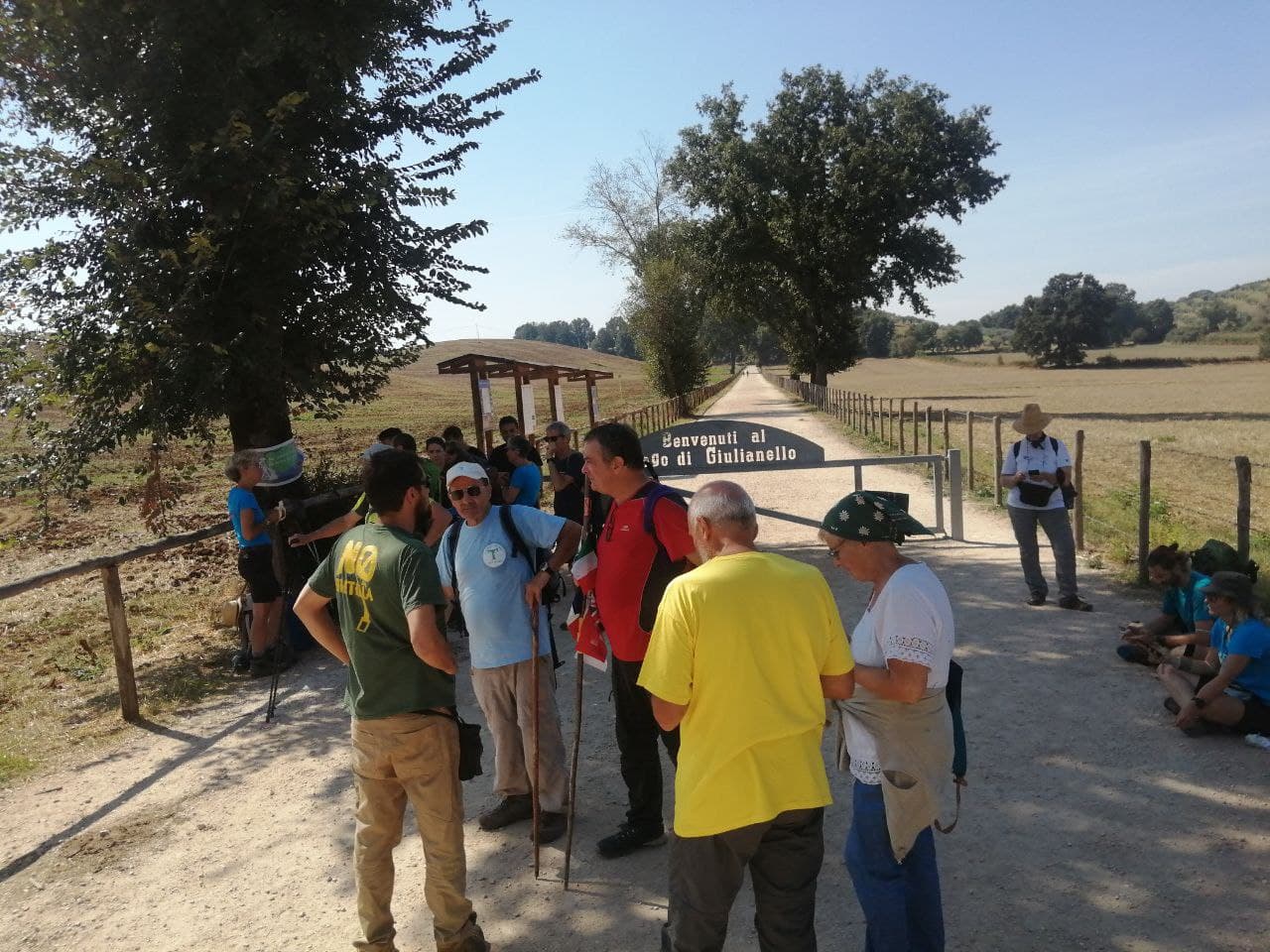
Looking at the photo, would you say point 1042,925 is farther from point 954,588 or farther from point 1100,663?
point 954,588

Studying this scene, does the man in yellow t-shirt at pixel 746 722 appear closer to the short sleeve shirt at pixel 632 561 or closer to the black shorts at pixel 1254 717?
the short sleeve shirt at pixel 632 561

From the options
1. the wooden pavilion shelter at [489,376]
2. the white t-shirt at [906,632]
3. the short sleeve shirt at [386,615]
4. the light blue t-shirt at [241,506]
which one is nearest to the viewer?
the white t-shirt at [906,632]

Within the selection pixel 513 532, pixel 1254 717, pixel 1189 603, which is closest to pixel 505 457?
pixel 513 532

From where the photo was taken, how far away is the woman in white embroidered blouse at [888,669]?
2.62 m

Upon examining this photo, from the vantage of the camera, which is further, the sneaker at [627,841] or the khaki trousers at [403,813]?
the sneaker at [627,841]

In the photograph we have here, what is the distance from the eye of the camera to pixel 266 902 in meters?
4.00

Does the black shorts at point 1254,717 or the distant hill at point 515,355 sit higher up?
the distant hill at point 515,355

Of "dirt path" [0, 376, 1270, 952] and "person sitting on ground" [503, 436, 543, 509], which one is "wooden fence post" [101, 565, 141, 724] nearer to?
"dirt path" [0, 376, 1270, 952]

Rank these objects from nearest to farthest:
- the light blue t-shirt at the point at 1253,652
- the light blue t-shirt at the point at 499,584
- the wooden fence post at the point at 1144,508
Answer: the light blue t-shirt at the point at 499,584
the light blue t-shirt at the point at 1253,652
the wooden fence post at the point at 1144,508

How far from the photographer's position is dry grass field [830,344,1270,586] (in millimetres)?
11000

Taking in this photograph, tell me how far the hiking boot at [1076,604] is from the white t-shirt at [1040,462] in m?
0.75

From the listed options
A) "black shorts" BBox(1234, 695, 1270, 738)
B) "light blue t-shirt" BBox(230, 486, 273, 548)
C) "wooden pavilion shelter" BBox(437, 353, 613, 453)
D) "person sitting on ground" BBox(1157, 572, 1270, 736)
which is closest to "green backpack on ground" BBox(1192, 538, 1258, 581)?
"person sitting on ground" BBox(1157, 572, 1270, 736)

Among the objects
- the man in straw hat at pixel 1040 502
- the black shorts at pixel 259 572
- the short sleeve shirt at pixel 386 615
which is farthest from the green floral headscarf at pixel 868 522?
the black shorts at pixel 259 572

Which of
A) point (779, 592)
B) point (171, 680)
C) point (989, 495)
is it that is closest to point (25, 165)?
point (171, 680)
